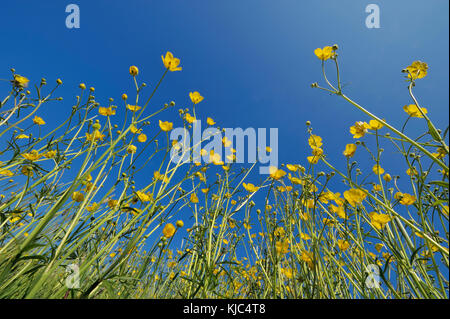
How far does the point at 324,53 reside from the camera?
3.28ft

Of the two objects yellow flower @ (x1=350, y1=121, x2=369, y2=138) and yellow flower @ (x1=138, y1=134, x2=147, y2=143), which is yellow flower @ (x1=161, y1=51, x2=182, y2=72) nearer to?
yellow flower @ (x1=138, y1=134, x2=147, y2=143)

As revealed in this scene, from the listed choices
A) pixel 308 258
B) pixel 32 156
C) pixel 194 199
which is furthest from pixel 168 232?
pixel 32 156

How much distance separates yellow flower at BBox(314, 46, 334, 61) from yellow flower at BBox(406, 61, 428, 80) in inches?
12.2

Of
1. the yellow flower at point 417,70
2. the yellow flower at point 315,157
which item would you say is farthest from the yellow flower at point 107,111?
the yellow flower at point 417,70

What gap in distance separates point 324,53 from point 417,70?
37 centimetres

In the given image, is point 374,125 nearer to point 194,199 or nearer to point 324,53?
point 324,53

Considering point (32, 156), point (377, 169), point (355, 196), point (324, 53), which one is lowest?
point (355, 196)

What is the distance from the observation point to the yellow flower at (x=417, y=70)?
85 centimetres

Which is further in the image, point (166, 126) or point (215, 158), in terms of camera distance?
point (215, 158)

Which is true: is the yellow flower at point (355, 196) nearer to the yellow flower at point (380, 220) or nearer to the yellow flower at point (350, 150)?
the yellow flower at point (380, 220)

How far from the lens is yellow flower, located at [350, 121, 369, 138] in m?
0.99
